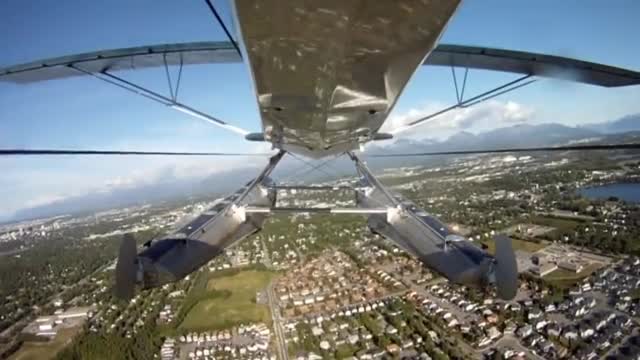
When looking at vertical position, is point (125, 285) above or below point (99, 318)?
above

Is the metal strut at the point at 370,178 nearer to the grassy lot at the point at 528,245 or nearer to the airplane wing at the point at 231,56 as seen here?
the airplane wing at the point at 231,56

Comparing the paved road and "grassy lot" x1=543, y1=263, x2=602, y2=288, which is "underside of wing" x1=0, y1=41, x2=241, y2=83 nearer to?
the paved road

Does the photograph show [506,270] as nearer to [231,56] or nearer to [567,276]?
[231,56]

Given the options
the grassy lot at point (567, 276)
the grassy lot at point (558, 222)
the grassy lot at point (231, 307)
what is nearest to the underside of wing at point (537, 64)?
the grassy lot at point (231, 307)

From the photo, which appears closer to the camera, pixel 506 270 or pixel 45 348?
pixel 506 270

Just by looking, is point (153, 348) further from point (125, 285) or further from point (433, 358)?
point (125, 285)

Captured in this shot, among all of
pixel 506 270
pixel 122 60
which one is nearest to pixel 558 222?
pixel 506 270

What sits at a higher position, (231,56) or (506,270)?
(231,56)

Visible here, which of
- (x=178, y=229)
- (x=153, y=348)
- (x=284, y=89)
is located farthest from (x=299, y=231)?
(x=284, y=89)
